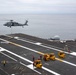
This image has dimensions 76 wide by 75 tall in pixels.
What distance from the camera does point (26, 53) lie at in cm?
4531

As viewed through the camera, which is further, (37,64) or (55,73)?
(37,64)

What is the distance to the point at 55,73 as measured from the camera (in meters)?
31.8

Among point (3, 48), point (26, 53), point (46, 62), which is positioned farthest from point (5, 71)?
point (3, 48)

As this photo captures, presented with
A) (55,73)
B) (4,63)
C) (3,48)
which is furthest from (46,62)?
(3,48)

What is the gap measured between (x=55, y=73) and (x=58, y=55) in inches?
427

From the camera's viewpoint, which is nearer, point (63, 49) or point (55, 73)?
point (55, 73)

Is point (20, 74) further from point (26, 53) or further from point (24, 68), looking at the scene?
point (26, 53)

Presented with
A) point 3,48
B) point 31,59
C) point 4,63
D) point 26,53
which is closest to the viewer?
point 4,63

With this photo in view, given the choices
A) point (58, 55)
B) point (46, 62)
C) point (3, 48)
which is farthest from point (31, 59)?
point (3, 48)

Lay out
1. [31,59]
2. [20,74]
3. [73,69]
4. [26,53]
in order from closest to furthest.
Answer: [20,74] → [73,69] → [31,59] → [26,53]

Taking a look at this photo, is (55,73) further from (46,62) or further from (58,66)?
(46,62)

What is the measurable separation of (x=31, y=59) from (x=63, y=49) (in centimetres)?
1168

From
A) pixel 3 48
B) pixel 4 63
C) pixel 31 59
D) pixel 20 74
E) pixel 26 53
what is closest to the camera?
pixel 20 74

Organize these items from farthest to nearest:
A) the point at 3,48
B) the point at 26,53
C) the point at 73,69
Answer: the point at 3,48, the point at 26,53, the point at 73,69
